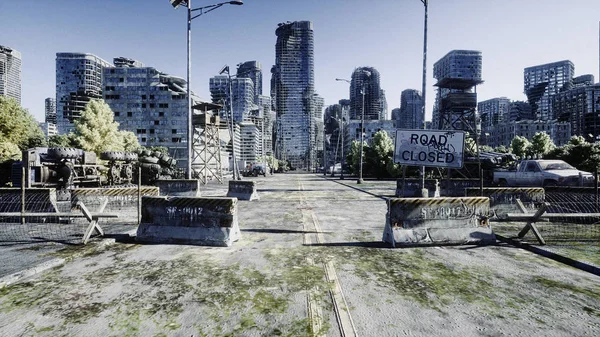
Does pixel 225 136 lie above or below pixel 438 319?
above

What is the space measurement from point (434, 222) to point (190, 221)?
21.2 ft

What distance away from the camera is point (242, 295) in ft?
14.7

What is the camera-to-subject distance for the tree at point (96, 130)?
1471 inches

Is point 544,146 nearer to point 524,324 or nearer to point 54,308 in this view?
point 524,324

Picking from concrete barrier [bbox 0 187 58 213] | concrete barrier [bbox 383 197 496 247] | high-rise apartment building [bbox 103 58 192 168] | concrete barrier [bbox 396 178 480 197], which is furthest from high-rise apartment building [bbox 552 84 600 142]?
high-rise apartment building [bbox 103 58 192 168]

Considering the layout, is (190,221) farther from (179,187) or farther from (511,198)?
(511,198)

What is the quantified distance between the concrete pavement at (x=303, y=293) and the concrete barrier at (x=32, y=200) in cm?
559

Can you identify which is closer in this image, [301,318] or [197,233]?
[301,318]

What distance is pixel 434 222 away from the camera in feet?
24.7

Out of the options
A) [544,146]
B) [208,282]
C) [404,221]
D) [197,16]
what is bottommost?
[208,282]

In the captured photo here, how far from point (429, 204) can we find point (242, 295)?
537 centimetres

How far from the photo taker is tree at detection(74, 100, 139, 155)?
123 feet

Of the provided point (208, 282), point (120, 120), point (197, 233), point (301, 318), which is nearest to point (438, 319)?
point (301, 318)

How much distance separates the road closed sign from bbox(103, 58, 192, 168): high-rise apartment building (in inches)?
3547
